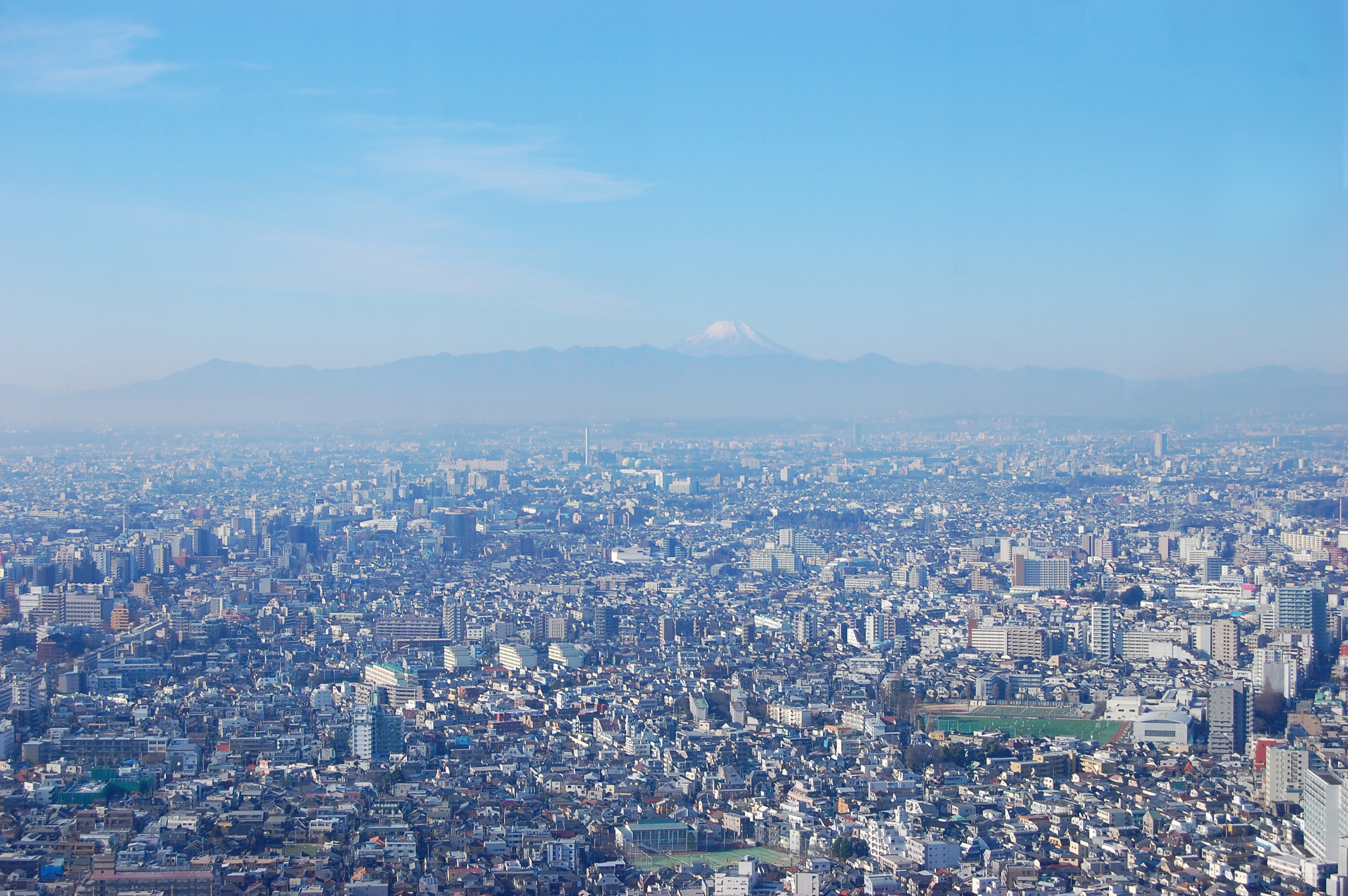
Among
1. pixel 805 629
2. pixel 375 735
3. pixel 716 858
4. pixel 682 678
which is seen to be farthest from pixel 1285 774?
pixel 805 629

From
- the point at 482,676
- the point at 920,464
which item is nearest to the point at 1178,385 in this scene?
the point at 482,676

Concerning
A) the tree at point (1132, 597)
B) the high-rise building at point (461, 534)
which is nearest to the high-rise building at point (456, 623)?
the high-rise building at point (461, 534)

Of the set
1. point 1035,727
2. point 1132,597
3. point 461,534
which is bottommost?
point 1035,727

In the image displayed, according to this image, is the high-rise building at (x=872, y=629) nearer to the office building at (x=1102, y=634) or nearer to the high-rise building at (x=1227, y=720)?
the office building at (x=1102, y=634)

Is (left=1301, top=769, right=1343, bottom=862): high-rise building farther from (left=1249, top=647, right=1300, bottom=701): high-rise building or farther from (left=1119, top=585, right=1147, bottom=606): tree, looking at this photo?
(left=1119, top=585, right=1147, bottom=606): tree

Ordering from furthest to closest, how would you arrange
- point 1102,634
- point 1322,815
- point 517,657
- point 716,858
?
1. point 1102,634
2. point 517,657
3. point 716,858
4. point 1322,815

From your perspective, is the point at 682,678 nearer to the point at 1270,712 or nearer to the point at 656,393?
the point at 1270,712

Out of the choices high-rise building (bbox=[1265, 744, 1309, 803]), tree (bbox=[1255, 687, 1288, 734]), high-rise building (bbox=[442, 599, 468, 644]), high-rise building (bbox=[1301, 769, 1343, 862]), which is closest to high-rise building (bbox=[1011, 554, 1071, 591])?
high-rise building (bbox=[442, 599, 468, 644])
